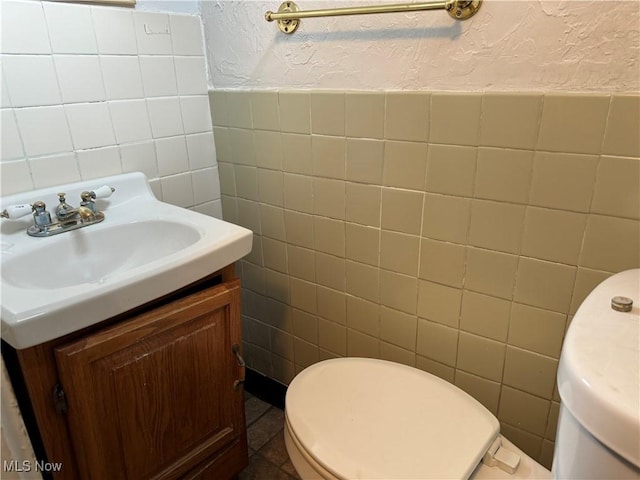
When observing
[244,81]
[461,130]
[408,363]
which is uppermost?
[244,81]

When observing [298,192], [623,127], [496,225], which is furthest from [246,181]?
[623,127]

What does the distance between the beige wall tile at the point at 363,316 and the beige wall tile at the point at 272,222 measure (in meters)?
0.29

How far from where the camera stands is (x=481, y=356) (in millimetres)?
1047

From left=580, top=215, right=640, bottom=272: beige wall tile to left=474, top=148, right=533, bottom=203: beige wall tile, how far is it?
0.44ft

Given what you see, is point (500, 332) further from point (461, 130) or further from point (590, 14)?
point (590, 14)

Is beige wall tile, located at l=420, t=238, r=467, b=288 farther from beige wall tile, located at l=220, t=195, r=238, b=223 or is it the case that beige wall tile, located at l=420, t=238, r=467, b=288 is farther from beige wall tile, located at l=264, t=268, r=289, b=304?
beige wall tile, located at l=220, t=195, r=238, b=223

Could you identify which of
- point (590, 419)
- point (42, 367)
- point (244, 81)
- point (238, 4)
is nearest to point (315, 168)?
point (244, 81)

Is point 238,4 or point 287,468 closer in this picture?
point 238,4

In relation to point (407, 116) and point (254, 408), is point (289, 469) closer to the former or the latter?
point (254, 408)

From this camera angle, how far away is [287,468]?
134cm

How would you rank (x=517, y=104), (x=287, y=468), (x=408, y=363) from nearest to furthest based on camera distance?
(x=517, y=104)
(x=408, y=363)
(x=287, y=468)

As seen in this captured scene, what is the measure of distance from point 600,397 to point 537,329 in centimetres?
49

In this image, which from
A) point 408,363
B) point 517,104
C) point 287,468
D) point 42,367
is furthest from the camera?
point 287,468

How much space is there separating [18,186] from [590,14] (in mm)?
1205
